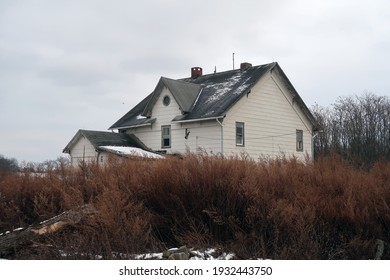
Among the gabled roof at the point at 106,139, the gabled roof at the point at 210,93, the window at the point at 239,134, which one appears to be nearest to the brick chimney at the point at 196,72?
the gabled roof at the point at 210,93

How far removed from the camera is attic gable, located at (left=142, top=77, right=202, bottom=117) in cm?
2411

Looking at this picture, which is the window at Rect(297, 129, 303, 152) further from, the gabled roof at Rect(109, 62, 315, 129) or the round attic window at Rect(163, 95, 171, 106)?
the round attic window at Rect(163, 95, 171, 106)

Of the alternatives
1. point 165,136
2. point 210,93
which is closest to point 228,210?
point 165,136

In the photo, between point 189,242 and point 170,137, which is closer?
point 189,242

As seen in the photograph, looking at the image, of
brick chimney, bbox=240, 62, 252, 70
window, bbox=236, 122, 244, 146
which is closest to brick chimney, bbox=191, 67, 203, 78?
brick chimney, bbox=240, 62, 252, 70

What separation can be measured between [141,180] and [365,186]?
431 cm

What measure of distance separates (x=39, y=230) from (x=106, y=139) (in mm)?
16604

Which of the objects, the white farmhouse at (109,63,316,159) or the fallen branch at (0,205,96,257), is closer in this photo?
the fallen branch at (0,205,96,257)

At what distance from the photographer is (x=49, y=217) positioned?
9.53 meters

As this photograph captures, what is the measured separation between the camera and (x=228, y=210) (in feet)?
27.5

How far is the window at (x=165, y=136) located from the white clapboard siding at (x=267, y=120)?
12.1ft

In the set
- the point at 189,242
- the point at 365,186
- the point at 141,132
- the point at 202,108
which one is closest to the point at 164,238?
the point at 189,242

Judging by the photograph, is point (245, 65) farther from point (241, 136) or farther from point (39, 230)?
point (39, 230)

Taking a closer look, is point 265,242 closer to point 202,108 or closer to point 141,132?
point 202,108
